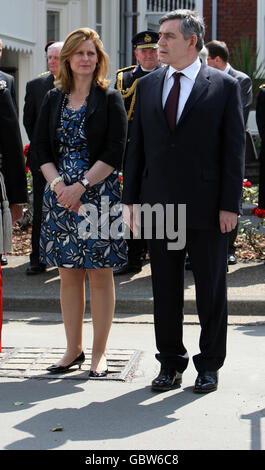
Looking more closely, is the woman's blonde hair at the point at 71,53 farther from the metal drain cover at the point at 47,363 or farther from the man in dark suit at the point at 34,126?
the man in dark suit at the point at 34,126

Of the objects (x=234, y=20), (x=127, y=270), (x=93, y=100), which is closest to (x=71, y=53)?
(x=93, y=100)

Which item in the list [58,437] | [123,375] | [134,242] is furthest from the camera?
[134,242]

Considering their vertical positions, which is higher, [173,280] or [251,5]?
[251,5]

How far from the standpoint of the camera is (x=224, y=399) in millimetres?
4984

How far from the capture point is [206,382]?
511 cm

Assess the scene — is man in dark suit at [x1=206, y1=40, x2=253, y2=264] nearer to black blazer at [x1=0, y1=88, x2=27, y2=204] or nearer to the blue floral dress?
the blue floral dress

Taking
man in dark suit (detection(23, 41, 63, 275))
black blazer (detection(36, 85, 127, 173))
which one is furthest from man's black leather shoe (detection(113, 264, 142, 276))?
black blazer (detection(36, 85, 127, 173))

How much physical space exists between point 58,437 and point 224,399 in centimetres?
104

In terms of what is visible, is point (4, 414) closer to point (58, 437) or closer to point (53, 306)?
point (58, 437)

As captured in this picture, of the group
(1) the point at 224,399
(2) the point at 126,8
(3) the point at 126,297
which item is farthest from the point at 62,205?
(2) the point at 126,8

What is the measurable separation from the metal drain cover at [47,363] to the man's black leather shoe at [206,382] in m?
0.49

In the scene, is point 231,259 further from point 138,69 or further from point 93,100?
point 93,100

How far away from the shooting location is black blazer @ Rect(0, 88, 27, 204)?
5285 mm

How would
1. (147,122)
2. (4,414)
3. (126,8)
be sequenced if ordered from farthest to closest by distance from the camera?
(126,8) → (147,122) → (4,414)
